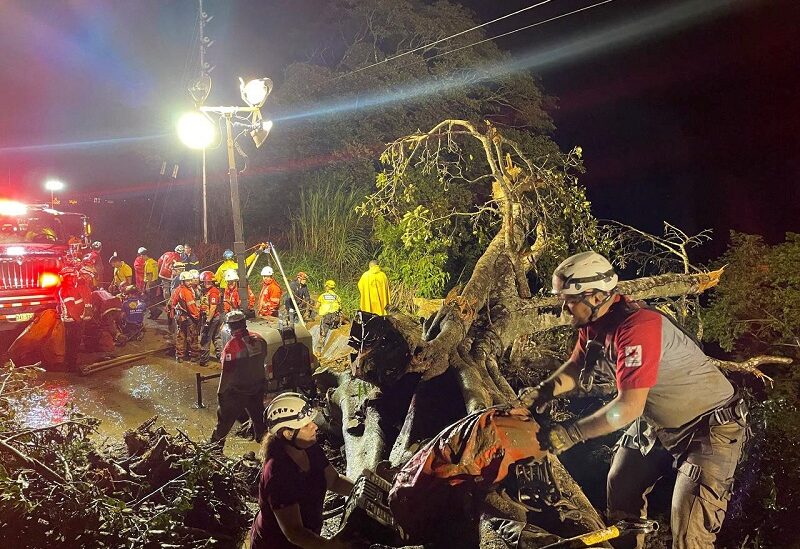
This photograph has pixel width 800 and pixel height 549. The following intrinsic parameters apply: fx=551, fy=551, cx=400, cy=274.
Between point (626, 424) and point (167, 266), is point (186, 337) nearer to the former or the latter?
point (167, 266)

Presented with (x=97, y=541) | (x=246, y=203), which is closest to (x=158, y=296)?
(x=246, y=203)

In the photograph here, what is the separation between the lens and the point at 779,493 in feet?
13.2

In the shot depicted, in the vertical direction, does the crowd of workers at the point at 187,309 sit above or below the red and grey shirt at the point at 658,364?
below

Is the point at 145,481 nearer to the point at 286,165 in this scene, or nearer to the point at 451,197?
the point at 451,197

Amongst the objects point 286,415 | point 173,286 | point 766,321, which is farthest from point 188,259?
point 766,321

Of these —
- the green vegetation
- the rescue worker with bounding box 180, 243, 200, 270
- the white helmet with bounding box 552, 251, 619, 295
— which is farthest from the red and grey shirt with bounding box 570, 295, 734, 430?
the rescue worker with bounding box 180, 243, 200, 270

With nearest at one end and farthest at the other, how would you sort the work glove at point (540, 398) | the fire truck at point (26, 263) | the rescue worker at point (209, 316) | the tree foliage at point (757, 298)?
the work glove at point (540, 398)
the tree foliage at point (757, 298)
the fire truck at point (26, 263)
the rescue worker at point (209, 316)

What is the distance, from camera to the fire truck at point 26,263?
29.1 feet

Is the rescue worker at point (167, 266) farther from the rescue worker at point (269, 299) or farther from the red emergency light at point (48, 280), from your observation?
the rescue worker at point (269, 299)

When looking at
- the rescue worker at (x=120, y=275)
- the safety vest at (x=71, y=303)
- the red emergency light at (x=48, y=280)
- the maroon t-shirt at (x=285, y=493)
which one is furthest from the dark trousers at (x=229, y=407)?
the rescue worker at (x=120, y=275)

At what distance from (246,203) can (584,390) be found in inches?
593

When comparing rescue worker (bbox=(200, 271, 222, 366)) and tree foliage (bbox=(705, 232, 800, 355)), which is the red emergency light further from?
tree foliage (bbox=(705, 232, 800, 355))

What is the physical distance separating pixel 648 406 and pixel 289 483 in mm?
1915

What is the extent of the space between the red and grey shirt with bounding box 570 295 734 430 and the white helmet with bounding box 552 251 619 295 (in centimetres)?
14
